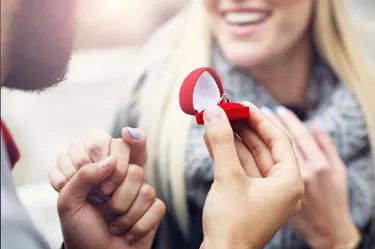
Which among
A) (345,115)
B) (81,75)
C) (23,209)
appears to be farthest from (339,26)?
(23,209)

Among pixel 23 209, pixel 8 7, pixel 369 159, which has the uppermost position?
pixel 8 7

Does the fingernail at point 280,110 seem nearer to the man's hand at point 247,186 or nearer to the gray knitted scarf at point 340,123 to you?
the gray knitted scarf at point 340,123

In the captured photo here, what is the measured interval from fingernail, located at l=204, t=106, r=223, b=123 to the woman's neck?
313 mm

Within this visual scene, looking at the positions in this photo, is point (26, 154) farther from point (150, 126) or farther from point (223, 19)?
point (223, 19)

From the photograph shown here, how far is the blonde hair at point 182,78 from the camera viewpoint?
749 millimetres

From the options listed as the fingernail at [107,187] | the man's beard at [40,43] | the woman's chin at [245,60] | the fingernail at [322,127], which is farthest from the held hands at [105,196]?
the fingernail at [322,127]

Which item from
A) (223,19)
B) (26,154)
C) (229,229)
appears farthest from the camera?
(223,19)

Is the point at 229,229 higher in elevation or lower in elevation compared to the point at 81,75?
lower

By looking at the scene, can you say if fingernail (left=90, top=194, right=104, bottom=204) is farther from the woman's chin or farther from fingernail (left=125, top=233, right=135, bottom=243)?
the woman's chin

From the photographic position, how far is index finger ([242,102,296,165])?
54 centimetres

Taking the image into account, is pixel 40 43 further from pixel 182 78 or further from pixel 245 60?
pixel 245 60

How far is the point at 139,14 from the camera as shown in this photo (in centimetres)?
74

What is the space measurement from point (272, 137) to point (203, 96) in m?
0.09

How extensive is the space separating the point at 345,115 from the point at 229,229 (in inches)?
16.8
